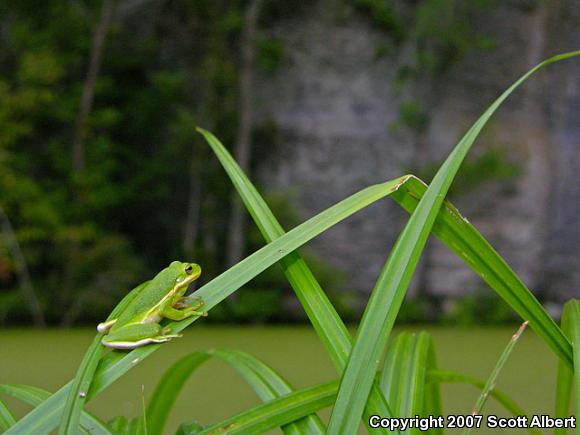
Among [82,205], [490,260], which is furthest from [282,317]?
[490,260]

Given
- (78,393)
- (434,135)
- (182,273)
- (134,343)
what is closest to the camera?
(78,393)

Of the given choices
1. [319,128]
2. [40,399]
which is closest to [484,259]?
[40,399]

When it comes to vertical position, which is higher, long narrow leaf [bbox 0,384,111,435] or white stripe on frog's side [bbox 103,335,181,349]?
white stripe on frog's side [bbox 103,335,181,349]

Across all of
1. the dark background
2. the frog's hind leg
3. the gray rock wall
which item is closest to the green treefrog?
the frog's hind leg

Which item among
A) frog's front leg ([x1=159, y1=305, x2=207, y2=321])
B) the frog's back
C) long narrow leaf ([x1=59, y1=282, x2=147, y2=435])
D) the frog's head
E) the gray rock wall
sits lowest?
long narrow leaf ([x1=59, y1=282, x2=147, y2=435])

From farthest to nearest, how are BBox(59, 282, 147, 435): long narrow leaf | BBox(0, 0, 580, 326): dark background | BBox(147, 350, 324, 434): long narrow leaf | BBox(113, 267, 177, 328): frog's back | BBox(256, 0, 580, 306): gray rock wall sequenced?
BBox(256, 0, 580, 306): gray rock wall < BBox(0, 0, 580, 326): dark background < BBox(113, 267, 177, 328): frog's back < BBox(147, 350, 324, 434): long narrow leaf < BBox(59, 282, 147, 435): long narrow leaf

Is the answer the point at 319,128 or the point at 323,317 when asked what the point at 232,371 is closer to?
the point at 319,128

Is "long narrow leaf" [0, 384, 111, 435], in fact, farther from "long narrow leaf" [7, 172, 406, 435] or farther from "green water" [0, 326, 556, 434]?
"green water" [0, 326, 556, 434]

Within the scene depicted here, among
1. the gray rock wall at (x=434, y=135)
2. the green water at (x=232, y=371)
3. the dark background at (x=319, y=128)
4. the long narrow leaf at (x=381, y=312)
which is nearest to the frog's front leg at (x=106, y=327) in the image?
the long narrow leaf at (x=381, y=312)
